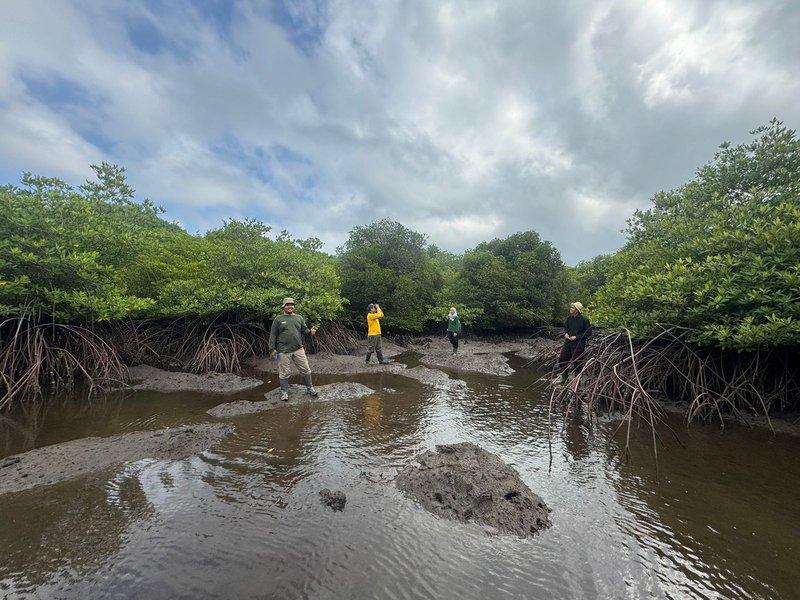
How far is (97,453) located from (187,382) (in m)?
4.31

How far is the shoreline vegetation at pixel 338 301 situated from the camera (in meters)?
6.62

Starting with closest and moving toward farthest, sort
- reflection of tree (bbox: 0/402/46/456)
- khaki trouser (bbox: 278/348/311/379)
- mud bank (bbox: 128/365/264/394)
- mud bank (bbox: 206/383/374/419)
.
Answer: reflection of tree (bbox: 0/402/46/456), mud bank (bbox: 206/383/374/419), khaki trouser (bbox: 278/348/311/379), mud bank (bbox: 128/365/264/394)

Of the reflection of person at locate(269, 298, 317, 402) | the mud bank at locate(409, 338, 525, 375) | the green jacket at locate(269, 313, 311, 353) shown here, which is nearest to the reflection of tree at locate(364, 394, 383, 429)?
the reflection of person at locate(269, 298, 317, 402)

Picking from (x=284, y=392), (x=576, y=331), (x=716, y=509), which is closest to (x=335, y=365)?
(x=284, y=392)

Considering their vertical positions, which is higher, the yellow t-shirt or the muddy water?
the yellow t-shirt

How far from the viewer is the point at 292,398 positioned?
777cm

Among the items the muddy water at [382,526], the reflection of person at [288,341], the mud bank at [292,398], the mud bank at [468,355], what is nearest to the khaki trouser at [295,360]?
the reflection of person at [288,341]

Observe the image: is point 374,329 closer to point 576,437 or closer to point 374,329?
point 374,329

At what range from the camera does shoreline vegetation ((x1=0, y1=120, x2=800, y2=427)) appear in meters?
6.62

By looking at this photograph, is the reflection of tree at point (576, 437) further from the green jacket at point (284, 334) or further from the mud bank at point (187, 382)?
the mud bank at point (187, 382)

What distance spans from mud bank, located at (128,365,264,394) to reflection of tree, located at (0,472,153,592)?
4521 millimetres

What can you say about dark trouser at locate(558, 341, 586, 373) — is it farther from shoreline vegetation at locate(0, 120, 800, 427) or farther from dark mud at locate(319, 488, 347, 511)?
dark mud at locate(319, 488, 347, 511)

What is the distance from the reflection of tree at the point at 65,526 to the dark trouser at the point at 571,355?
819 cm

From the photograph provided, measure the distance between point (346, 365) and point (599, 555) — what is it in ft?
30.3
